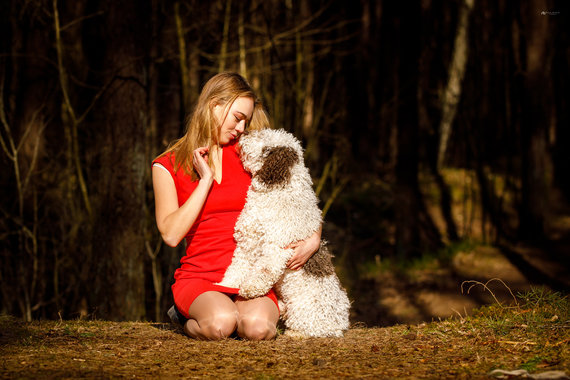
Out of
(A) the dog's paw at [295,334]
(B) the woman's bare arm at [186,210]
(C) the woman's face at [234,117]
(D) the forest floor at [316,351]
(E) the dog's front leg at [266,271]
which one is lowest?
(A) the dog's paw at [295,334]

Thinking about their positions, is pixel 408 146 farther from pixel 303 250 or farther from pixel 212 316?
pixel 212 316

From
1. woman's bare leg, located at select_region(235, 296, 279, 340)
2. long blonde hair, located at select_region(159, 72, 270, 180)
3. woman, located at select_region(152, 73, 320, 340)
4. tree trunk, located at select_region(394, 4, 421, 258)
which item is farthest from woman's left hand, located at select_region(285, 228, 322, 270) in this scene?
tree trunk, located at select_region(394, 4, 421, 258)

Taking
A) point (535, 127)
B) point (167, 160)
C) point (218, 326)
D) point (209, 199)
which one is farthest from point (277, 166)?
point (535, 127)

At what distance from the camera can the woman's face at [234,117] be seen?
3717mm

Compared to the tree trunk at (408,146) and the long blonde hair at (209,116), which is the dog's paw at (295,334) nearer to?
the long blonde hair at (209,116)

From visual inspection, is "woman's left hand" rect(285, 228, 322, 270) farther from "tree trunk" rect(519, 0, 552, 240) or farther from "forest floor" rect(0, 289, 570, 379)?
"tree trunk" rect(519, 0, 552, 240)

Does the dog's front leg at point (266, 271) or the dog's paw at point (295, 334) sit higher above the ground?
the dog's front leg at point (266, 271)

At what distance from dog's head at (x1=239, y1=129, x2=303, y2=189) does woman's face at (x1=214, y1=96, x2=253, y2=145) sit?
4.4 inches

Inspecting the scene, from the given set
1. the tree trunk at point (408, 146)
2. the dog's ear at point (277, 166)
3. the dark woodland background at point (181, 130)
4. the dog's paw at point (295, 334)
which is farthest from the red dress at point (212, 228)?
the tree trunk at point (408, 146)

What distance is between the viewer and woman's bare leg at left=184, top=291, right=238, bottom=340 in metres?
3.43

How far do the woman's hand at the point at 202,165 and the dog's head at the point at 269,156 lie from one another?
26cm

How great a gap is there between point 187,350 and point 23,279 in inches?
208

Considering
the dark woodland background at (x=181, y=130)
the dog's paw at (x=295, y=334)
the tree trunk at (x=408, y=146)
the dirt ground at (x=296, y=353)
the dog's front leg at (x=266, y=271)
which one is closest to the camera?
the dirt ground at (x=296, y=353)

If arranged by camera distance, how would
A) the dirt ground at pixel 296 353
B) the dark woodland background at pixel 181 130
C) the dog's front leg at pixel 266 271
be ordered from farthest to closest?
the dark woodland background at pixel 181 130, the dog's front leg at pixel 266 271, the dirt ground at pixel 296 353
